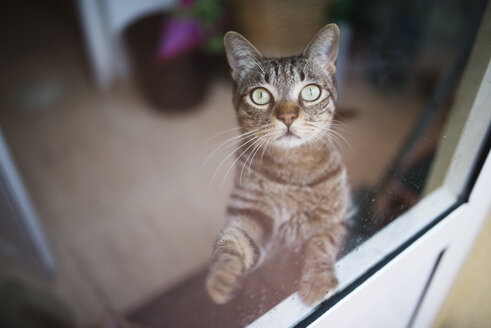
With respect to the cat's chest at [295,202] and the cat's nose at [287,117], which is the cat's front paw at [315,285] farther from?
the cat's nose at [287,117]

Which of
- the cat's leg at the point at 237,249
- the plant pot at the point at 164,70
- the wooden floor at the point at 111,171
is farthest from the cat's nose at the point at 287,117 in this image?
the plant pot at the point at 164,70

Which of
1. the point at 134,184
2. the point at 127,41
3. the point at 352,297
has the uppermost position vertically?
the point at 352,297

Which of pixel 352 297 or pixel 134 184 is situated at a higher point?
pixel 352 297

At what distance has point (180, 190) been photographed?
1.78 meters

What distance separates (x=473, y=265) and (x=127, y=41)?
201 centimetres

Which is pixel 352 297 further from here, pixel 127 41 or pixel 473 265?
pixel 127 41

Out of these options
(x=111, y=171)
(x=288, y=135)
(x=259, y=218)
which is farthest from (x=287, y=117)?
(x=111, y=171)

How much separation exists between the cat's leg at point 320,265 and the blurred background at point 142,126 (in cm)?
18

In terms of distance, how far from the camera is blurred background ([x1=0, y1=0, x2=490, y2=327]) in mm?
1141

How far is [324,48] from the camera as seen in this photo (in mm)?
420

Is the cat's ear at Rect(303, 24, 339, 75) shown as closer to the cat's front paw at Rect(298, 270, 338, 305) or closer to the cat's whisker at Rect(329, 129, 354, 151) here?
the cat's whisker at Rect(329, 129, 354, 151)

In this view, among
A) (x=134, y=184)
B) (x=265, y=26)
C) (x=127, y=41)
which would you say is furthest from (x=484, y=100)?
(x=127, y=41)

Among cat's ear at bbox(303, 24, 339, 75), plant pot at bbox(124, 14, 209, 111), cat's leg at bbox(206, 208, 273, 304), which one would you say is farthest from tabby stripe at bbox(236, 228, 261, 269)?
plant pot at bbox(124, 14, 209, 111)

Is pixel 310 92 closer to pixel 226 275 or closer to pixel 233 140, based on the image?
pixel 233 140
